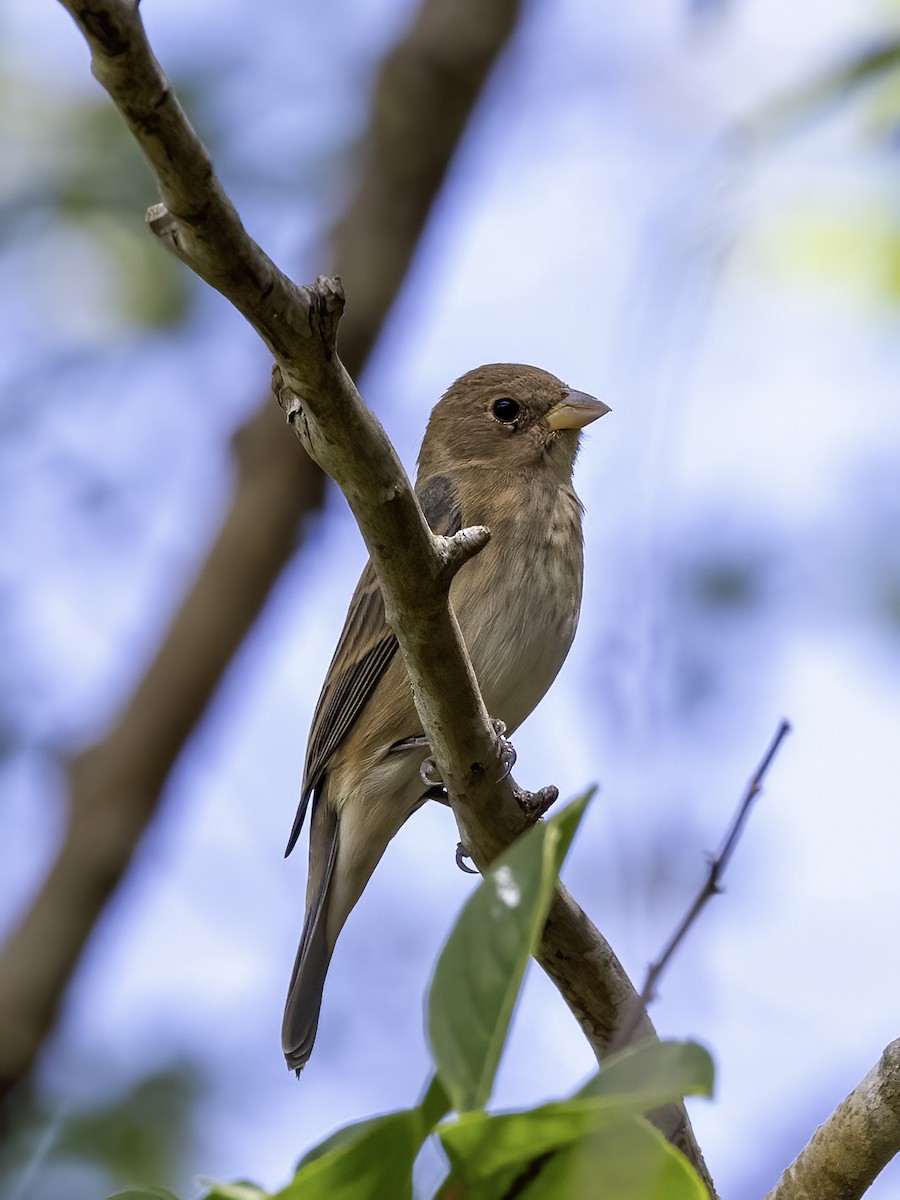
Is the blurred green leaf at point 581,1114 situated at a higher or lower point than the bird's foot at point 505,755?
lower

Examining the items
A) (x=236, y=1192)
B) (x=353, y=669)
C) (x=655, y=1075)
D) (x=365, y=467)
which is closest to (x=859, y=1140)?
(x=365, y=467)

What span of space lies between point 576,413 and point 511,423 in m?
0.24

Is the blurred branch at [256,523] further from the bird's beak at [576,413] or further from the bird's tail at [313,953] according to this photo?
the bird's beak at [576,413]

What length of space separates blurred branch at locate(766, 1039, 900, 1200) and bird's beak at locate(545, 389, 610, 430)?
296 centimetres

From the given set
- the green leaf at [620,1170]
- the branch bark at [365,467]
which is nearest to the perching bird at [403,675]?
the branch bark at [365,467]

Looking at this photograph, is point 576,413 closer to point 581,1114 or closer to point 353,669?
point 353,669

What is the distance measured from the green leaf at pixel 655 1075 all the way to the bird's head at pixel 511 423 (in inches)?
148

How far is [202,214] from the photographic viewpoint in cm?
190

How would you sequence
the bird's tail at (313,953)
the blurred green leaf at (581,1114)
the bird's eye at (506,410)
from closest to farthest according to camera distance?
the blurred green leaf at (581,1114) < the bird's tail at (313,953) < the bird's eye at (506,410)

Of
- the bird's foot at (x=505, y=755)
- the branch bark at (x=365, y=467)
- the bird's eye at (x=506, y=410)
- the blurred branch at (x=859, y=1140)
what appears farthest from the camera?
the bird's eye at (x=506, y=410)

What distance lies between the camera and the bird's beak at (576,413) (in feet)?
17.0

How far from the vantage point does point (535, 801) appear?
10.3 feet

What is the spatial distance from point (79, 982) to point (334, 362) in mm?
2829

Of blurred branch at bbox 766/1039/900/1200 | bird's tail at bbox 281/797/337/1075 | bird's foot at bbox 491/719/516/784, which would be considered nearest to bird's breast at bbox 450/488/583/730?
bird's tail at bbox 281/797/337/1075
